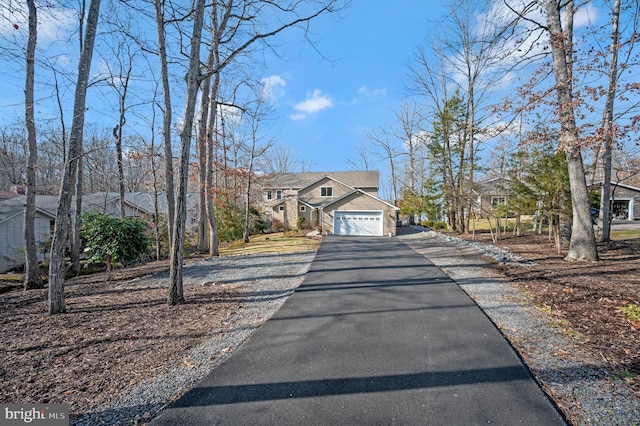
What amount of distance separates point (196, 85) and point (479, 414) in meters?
7.07

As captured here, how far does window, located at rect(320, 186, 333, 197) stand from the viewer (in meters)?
27.9

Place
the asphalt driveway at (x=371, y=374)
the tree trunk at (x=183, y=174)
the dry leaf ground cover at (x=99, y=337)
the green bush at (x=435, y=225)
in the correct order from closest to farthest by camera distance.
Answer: the asphalt driveway at (x=371, y=374), the dry leaf ground cover at (x=99, y=337), the tree trunk at (x=183, y=174), the green bush at (x=435, y=225)

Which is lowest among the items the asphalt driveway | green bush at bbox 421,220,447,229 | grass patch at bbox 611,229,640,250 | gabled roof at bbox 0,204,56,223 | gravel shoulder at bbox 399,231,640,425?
the asphalt driveway

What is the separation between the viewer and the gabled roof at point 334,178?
3058 cm

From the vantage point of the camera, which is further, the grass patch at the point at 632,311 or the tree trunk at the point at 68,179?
the tree trunk at the point at 68,179

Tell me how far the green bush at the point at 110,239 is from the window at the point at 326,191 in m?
21.2

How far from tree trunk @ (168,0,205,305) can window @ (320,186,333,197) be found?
73.2ft

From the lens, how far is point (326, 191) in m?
28.0

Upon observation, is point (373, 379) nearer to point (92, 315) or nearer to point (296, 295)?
point (296, 295)

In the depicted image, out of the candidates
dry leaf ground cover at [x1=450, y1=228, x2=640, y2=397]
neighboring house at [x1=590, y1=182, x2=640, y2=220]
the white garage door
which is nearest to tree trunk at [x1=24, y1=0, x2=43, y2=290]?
dry leaf ground cover at [x1=450, y1=228, x2=640, y2=397]

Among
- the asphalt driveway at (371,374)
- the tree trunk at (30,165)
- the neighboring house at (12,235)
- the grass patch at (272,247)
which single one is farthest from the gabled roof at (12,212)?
the asphalt driveway at (371,374)

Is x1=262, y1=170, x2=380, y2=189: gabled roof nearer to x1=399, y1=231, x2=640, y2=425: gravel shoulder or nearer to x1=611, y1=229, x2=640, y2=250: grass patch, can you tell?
x1=611, y1=229, x2=640, y2=250: grass patch

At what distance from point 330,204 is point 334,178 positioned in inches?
348

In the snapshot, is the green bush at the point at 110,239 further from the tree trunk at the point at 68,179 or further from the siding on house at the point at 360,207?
the siding on house at the point at 360,207
